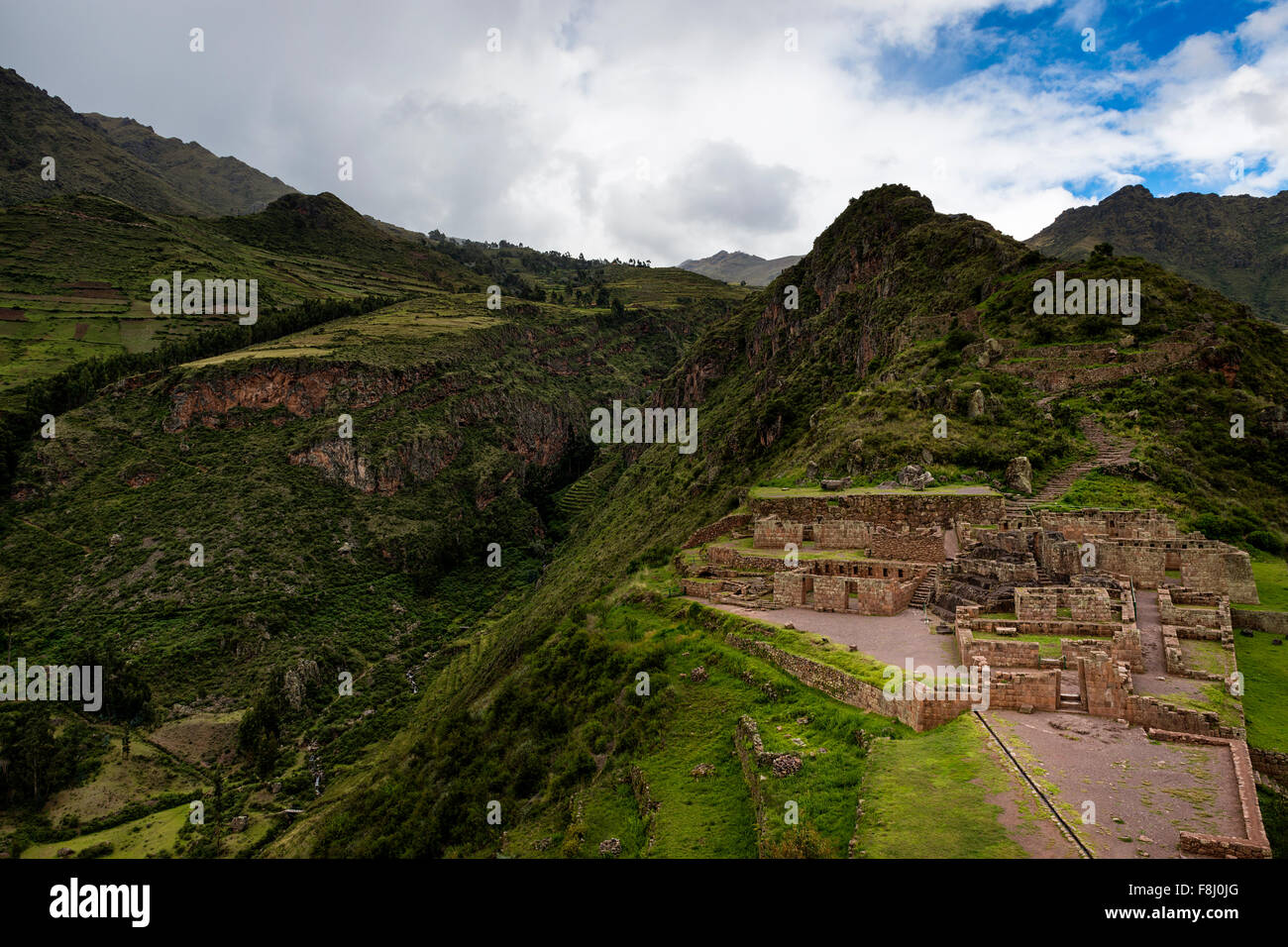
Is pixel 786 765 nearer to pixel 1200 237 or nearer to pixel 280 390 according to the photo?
pixel 280 390

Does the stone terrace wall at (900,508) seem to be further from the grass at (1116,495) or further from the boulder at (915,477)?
the grass at (1116,495)

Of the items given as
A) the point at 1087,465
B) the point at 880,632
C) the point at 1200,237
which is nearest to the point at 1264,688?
the point at 880,632

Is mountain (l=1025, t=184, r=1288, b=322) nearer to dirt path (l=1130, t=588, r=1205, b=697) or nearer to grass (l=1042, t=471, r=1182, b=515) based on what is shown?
grass (l=1042, t=471, r=1182, b=515)

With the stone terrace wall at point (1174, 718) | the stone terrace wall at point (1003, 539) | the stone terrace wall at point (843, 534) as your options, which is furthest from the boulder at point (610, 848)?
the stone terrace wall at point (843, 534)

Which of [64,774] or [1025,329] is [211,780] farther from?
[1025,329]

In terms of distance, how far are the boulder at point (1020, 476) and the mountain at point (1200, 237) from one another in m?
151

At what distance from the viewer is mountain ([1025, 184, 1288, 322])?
14425 centimetres

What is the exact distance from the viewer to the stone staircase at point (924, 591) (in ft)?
69.8

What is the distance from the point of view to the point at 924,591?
21.8 metres

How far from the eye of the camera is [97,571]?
66.4 m

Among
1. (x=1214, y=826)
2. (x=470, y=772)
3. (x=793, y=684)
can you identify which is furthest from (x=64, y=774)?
(x=1214, y=826)

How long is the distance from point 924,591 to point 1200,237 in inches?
8074

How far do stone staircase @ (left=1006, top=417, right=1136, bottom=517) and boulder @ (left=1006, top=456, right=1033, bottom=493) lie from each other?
1.80 ft
